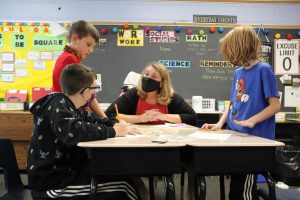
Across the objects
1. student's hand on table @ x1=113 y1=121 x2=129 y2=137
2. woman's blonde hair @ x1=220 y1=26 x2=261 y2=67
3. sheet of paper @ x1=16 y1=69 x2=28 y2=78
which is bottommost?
student's hand on table @ x1=113 y1=121 x2=129 y2=137

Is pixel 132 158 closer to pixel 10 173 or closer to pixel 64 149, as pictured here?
pixel 64 149

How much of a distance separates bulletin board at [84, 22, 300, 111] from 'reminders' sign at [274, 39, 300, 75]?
0.06 metres

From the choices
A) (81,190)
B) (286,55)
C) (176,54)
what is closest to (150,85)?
(81,190)

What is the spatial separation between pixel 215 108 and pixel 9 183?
300cm

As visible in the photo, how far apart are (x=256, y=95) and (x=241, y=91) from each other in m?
0.12

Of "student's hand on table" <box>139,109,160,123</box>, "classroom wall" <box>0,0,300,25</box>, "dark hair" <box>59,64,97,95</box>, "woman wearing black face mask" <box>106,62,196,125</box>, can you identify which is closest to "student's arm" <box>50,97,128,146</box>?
"dark hair" <box>59,64,97,95</box>

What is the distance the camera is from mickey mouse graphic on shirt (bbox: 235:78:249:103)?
197cm

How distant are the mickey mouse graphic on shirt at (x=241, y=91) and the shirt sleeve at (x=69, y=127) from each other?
3.06 ft

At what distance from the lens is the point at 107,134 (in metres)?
1.59

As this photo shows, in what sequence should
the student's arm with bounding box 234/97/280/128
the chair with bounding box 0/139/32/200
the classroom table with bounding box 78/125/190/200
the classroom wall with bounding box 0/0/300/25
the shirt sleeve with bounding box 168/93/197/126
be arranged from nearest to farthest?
the classroom table with bounding box 78/125/190/200, the chair with bounding box 0/139/32/200, the student's arm with bounding box 234/97/280/128, the shirt sleeve with bounding box 168/93/197/126, the classroom wall with bounding box 0/0/300/25

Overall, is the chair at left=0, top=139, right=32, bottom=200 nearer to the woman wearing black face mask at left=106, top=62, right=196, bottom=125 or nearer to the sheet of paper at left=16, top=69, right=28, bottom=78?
the woman wearing black face mask at left=106, top=62, right=196, bottom=125

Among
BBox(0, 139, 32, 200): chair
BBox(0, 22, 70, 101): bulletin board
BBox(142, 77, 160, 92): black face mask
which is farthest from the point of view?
BBox(0, 22, 70, 101): bulletin board

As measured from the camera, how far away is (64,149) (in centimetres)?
157

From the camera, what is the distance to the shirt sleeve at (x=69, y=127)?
146 centimetres
